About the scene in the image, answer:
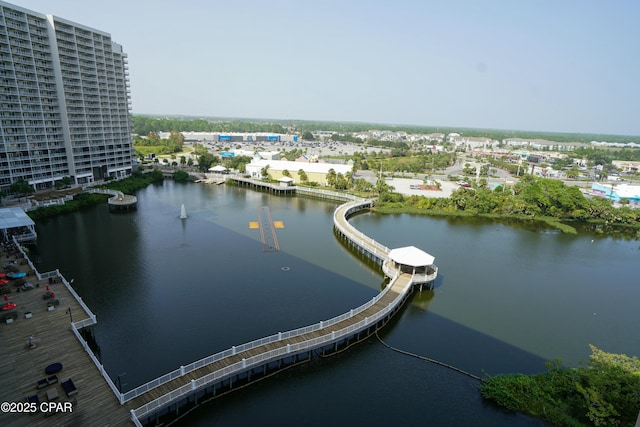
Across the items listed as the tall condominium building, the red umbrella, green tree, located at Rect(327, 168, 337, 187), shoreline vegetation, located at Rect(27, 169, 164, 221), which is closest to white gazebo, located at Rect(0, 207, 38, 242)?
A: shoreline vegetation, located at Rect(27, 169, 164, 221)

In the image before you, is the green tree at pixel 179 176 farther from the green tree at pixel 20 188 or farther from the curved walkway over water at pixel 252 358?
the curved walkway over water at pixel 252 358

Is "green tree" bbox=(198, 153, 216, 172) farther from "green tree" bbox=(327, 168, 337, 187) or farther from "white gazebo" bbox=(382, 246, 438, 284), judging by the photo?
"white gazebo" bbox=(382, 246, 438, 284)

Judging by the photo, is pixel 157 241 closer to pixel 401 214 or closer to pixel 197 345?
pixel 197 345

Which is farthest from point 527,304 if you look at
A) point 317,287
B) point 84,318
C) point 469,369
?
point 84,318

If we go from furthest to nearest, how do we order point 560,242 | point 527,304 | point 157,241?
point 560,242, point 157,241, point 527,304

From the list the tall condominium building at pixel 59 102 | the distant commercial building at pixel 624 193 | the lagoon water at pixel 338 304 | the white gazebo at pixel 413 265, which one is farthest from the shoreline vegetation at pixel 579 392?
the distant commercial building at pixel 624 193
